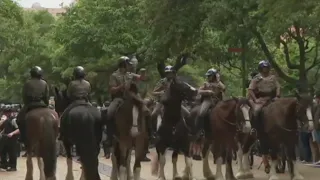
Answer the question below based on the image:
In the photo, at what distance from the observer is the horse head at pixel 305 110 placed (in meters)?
16.8

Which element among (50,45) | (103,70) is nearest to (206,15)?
(103,70)

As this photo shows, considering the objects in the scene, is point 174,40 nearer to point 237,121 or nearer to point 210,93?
point 210,93

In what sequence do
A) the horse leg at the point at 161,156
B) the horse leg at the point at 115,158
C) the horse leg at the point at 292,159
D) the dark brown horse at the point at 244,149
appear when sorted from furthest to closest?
the dark brown horse at the point at 244,149 < the horse leg at the point at 161,156 < the horse leg at the point at 292,159 < the horse leg at the point at 115,158

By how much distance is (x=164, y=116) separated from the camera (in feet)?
57.9

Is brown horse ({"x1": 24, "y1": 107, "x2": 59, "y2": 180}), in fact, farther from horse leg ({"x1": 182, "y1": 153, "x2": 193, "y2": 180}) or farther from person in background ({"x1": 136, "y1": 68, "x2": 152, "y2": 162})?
horse leg ({"x1": 182, "y1": 153, "x2": 193, "y2": 180})

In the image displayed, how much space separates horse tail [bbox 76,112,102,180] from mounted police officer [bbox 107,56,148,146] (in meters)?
0.80

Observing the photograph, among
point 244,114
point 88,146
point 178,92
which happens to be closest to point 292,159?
point 244,114

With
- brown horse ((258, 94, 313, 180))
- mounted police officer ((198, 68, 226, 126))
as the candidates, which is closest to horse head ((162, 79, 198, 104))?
mounted police officer ((198, 68, 226, 126))

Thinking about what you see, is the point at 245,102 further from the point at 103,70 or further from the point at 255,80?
the point at 103,70

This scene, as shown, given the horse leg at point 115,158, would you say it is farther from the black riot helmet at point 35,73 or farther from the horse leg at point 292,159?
the horse leg at point 292,159

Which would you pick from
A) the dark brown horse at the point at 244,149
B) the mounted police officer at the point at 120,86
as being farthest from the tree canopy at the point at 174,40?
the mounted police officer at the point at 120,86

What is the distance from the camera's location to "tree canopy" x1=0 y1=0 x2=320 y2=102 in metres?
26.4

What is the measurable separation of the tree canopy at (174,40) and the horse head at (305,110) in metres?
3.04

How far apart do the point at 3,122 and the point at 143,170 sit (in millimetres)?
5346
